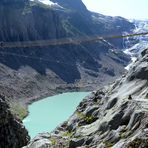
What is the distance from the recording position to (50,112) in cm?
14438

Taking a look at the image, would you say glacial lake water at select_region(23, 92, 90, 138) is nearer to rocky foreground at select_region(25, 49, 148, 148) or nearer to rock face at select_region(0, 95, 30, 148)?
rock face at select_region(0, 95, 30, 148)

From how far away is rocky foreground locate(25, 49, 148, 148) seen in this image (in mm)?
16547

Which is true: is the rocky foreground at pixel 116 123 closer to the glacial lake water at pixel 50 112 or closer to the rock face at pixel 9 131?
the rock face at pixel 9 131

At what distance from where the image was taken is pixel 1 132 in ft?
168

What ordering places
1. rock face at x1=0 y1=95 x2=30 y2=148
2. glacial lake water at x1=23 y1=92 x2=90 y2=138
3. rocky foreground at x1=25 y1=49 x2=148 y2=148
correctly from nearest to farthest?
rocky foreground at x1=25 y1=49 x2=148 y2=148 → rock face at x1=0 y1=95 x2=30 y2=148 → glacial lake water at x1=23 y1=92 x2=90 y2=138

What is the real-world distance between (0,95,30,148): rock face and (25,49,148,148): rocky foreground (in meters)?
23.3

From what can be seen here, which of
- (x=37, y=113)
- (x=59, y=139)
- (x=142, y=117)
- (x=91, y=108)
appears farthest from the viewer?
(x=37, y=113)

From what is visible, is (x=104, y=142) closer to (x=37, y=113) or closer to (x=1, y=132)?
(x=1, y=132)

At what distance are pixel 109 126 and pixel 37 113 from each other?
12352cm

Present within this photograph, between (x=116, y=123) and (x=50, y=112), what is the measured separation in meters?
126

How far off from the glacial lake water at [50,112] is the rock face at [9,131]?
51.3 metres

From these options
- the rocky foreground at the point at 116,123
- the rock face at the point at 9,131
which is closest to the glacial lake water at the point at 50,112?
the rock face at the point at 9,131

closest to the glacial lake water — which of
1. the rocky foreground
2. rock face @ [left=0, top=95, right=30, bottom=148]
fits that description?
rock face @ [left=0, top=95, right=30, bottom=148]

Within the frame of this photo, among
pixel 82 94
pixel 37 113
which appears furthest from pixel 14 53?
pixel 37 113
